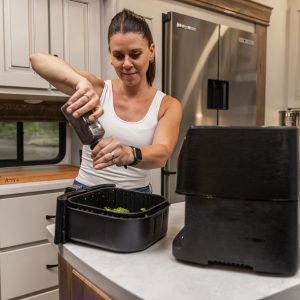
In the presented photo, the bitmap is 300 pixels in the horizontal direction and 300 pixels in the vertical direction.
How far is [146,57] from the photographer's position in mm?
1066

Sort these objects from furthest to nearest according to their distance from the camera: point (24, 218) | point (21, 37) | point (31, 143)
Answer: point (31, 143)
point (21, 37)
point (24, 218)

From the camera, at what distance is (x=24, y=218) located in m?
1.65

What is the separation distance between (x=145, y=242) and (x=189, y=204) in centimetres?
15

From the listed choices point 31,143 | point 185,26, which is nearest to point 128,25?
point 185,26

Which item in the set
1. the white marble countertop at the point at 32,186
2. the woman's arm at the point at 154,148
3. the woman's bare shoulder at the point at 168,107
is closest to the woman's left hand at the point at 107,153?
the woman's arm at the point at 154,148

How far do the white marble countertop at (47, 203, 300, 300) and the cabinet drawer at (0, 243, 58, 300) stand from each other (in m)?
1.05

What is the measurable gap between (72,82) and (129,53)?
0.21 metres

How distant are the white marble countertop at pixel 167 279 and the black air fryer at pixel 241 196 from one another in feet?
0.08

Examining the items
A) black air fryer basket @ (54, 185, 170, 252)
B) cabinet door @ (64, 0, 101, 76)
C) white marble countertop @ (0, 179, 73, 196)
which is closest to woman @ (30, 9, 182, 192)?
black air fryer basket @ (54, 185, 170, 252)

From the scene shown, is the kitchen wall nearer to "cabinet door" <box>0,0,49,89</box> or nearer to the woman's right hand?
"cabinet door" <box>0,0,49,89</box>

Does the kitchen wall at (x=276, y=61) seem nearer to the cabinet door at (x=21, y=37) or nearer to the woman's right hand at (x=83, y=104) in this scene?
the cabinet door at (x=21, y=37)

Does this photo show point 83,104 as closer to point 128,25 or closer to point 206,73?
point 128,25

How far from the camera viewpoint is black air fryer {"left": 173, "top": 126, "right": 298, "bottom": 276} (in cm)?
60

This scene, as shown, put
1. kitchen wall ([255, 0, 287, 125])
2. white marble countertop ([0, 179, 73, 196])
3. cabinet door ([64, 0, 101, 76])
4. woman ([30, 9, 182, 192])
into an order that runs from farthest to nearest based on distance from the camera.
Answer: kitchen wall ([255, 0, 287, 125])
cabinet door ([64, 0, 101, 76])
white marble countertop ([0, 179, 73, 196])
woman ([30, 9, 182, 192])
